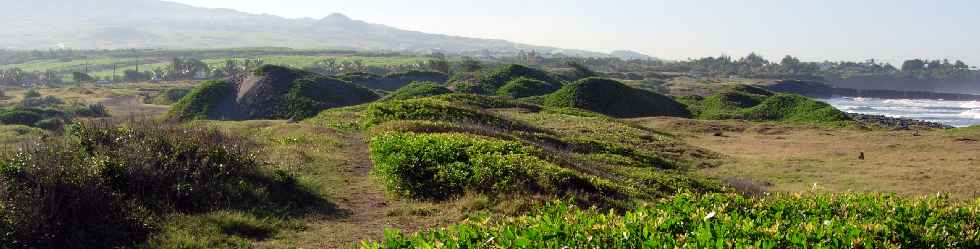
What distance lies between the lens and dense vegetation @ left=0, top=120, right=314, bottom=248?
823cm

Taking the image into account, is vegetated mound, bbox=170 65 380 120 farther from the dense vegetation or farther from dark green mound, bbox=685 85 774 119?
the dense vegetation

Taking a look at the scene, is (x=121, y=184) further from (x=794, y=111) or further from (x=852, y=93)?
(x=852, y=93)

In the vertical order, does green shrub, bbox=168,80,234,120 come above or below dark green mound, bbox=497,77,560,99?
below

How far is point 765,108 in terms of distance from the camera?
58969 millimetres

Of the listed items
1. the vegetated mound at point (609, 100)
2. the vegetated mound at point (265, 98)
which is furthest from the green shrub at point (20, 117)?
the vegetated mound at point (609, 100)

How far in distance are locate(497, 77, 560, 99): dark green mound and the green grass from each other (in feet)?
189

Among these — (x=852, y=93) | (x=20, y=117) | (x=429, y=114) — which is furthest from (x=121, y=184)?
(x=852, y=93)

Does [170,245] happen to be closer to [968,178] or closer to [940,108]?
[968,178]

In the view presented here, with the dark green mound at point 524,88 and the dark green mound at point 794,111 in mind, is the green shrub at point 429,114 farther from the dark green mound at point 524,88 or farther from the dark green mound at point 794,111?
the dark green mound at point 524,88

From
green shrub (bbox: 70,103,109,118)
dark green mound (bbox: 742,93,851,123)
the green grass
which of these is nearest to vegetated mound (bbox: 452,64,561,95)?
dark green mound (bbox: 742,93,851,123)

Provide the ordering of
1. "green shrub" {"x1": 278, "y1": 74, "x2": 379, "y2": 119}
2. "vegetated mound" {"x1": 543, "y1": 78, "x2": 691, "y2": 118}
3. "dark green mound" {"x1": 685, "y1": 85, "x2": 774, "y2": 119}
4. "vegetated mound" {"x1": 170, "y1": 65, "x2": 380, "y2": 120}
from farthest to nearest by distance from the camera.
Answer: "dark green mound" {"x1": 685, "y1": 85, "x2": 774, "y2": 119}
"vegetated mound" {"x1": 543, "y1": 78, "x2": 691, "y2": 118}
"green shrub" {"x1": 278, "y1": 74, "x2": 379, "y2": 119}
"vegetated mound" {"x1": 170, "y1": 65, "x2": 380, "y2": 120}

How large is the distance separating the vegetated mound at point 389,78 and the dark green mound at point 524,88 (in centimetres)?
2227

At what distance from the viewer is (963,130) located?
122 feet

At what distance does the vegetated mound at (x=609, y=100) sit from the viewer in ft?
185
